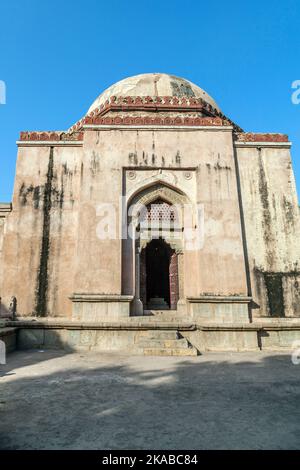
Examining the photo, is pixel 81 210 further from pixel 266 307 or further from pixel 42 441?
pixel 42 441

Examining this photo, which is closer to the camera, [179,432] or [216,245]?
[179,432]

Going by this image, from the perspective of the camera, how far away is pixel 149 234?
27.2ft

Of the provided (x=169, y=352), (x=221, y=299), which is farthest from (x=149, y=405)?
(x=221, y=299)

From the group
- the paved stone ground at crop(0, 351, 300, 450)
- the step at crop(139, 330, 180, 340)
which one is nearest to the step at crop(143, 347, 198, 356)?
the step at crop(139, 330, 180, 340)

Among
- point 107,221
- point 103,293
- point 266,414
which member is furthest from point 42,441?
point 107,221

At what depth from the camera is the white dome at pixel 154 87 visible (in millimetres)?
11234

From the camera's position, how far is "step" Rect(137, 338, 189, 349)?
6369 millimetres

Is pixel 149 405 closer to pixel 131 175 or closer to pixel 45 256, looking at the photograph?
pixel 45 256

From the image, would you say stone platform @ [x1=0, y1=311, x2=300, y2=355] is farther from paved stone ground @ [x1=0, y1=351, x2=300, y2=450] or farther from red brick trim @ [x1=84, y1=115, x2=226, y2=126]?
red brick trim @ [x1=84, y1=115, x2=226, y2=126]

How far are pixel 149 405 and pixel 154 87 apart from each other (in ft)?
35.5

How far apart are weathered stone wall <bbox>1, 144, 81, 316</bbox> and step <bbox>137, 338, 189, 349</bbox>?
234 cm

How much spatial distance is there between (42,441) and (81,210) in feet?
20.2

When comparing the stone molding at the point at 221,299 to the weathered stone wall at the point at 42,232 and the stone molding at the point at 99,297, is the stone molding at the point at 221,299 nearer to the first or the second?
the stone molding at the point at 99,297

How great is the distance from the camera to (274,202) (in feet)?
27.7
